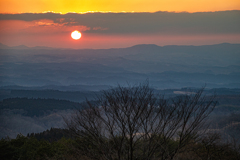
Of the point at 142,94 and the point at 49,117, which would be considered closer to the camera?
the point at 142,94

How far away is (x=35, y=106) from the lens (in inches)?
7254

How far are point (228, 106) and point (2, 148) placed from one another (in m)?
167

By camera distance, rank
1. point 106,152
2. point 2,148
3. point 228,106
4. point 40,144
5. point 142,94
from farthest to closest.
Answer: point 228,106 < point 40,144 < point 2,148 < point 142,94 < point 106,152

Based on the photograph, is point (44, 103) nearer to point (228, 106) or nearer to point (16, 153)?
point (228, 106)

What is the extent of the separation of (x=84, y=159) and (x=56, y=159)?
2845 millimetres

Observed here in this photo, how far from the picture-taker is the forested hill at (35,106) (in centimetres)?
17904

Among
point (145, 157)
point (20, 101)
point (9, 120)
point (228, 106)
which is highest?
point (20, 101)

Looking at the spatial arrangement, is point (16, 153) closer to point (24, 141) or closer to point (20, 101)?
point (24, 141)

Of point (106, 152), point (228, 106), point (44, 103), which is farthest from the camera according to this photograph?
point (44, 103)

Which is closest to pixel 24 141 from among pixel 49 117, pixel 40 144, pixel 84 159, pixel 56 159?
pixel 40 144

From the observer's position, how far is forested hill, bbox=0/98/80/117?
17904 cm

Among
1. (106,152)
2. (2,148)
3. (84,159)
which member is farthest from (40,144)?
(106,152)

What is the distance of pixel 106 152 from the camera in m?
17.5

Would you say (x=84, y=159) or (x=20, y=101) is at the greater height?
(x=20, y=101)
